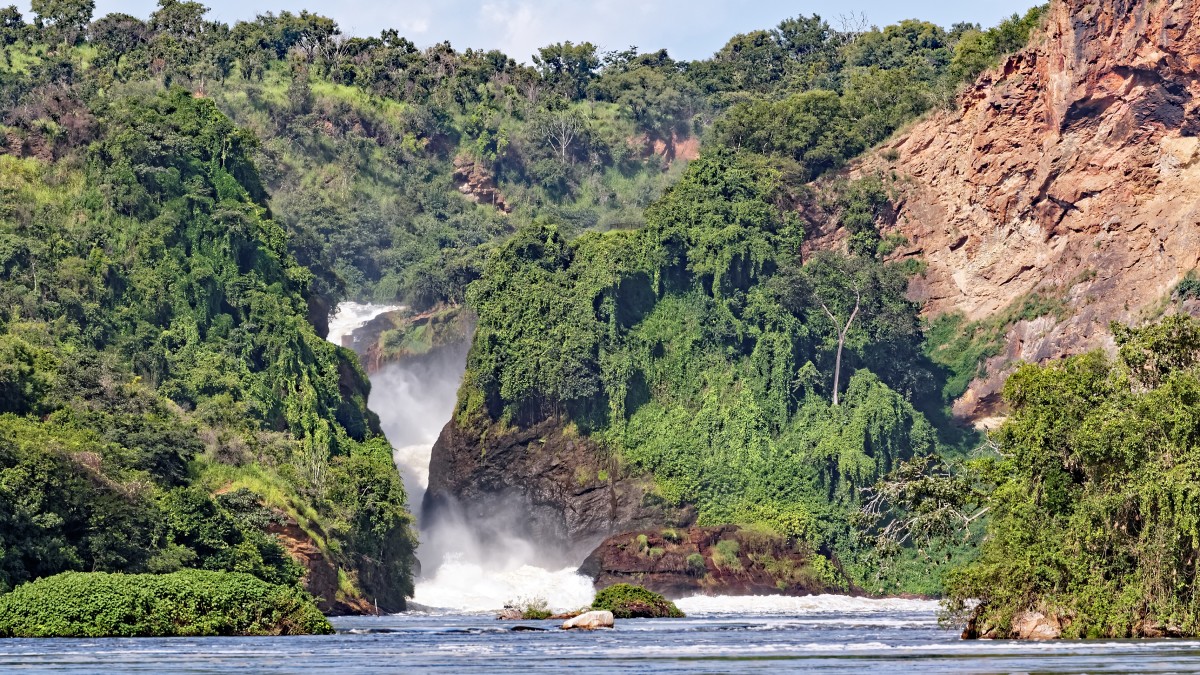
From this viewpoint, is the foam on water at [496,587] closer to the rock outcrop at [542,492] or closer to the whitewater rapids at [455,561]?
the whitewater rapids at [455,561]

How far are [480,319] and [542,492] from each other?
11.0 metres

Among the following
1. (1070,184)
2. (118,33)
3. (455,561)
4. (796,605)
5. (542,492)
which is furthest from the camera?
(118,33)

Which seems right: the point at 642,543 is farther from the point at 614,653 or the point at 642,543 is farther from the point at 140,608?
the point at 614,653

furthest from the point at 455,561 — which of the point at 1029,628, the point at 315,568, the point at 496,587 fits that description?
the point at 1029,628

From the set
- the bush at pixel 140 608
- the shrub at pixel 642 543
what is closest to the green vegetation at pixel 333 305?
the shrub at pixel 642 543

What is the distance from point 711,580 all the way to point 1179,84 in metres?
38.4

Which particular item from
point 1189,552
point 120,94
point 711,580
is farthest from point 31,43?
point 1189,552

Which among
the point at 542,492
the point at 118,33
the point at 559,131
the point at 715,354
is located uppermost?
the point at 118,33

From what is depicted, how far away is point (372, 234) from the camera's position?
549ft

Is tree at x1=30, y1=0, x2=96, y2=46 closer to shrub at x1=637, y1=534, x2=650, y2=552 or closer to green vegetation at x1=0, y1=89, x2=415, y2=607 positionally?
green vegetation at x1=0, y1=89, x2=415, y2=607

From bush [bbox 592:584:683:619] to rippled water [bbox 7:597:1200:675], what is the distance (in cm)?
1090

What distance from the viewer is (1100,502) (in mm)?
55938

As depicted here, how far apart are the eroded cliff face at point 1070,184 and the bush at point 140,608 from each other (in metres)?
68.7

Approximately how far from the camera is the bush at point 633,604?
3351 inches
